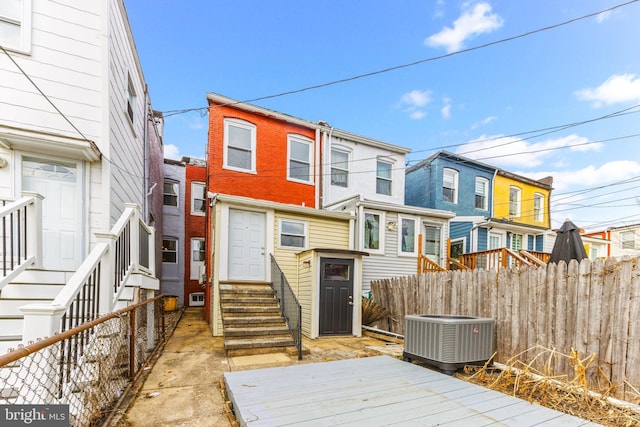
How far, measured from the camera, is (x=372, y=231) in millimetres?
9789

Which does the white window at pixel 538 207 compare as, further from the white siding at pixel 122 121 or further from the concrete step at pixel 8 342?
the concrete step at pixel 8 342

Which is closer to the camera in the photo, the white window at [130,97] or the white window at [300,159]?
the white window at [130,97]

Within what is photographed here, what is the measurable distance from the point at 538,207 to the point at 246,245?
16290mm

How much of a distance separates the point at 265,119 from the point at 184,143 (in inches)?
287

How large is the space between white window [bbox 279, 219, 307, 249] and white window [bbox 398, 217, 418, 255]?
150 inches

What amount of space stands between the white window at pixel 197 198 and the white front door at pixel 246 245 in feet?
24.9

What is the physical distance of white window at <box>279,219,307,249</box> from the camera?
8.18 metres

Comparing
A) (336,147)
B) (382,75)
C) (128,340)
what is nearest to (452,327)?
(128,340)

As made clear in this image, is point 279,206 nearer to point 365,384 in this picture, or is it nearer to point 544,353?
point 365,384

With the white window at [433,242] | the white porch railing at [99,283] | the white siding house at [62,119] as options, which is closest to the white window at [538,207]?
the white window at [433,242]

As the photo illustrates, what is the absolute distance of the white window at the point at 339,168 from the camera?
1084 cm

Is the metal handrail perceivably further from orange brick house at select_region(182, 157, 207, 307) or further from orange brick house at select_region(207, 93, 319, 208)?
orange brick house at select_region(182, 157, 207, 307)

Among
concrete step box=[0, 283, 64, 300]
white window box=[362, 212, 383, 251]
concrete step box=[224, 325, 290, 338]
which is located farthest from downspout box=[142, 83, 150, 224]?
white window box=[362, 212, 383, 251]

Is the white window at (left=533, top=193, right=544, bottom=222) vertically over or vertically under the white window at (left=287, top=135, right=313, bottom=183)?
under
